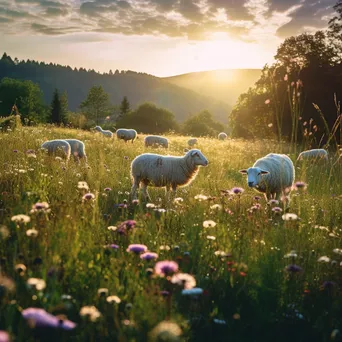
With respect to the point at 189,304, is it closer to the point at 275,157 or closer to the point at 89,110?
the point at 275,157

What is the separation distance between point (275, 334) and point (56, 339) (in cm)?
154

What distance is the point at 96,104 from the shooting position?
9319 cm

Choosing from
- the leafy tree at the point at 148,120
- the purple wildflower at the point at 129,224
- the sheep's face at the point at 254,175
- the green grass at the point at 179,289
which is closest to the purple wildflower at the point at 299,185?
the green grass at the point at 179,289

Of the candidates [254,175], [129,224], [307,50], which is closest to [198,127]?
[307,50]

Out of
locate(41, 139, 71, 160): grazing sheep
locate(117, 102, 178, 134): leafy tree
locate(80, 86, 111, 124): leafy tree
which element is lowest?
locate(41, 139, 71, 160): grazing sheep

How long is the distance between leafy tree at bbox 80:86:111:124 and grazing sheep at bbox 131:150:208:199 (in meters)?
86.5

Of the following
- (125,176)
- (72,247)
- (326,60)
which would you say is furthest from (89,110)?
(72,247)

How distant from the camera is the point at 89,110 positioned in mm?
93375

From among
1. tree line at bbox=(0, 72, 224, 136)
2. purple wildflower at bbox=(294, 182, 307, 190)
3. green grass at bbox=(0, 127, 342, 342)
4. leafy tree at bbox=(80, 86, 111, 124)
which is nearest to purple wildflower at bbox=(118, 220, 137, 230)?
green grass at bbox=(0, 127, 342, 342)

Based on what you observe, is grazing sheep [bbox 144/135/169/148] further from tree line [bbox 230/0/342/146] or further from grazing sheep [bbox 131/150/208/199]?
grazing sheep [bbox 131/150/208/199]

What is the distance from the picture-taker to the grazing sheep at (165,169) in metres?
7.66

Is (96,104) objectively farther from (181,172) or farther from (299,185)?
(299,185)

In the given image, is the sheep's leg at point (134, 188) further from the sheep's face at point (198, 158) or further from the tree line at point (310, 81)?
the tree line at point (310, 81)

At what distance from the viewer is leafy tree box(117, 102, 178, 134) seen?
8419 cm
